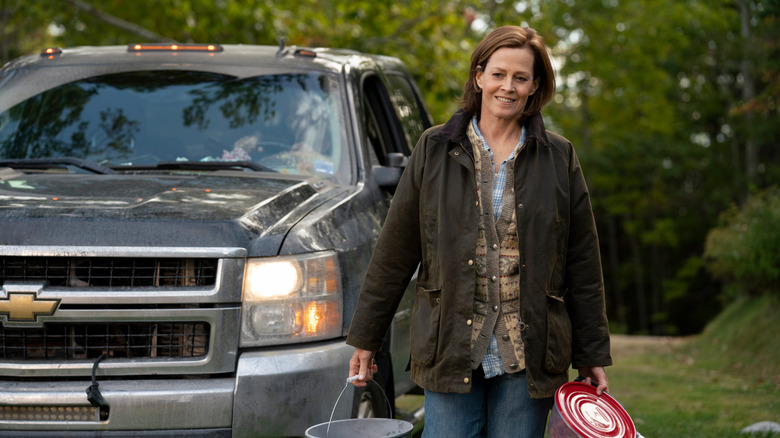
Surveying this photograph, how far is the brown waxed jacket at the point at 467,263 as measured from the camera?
2.97 meters

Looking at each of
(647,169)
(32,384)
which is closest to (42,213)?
(32,384)

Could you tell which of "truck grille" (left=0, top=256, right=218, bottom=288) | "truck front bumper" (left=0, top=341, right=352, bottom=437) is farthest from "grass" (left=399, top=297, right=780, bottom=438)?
"truck grille" (left=0, top=256, right=218, bottom=288)

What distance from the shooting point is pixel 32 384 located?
3.46 m

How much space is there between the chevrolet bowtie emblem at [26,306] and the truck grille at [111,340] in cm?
9

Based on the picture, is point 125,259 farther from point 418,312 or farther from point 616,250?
point 616,250

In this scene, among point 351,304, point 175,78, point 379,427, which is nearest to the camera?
point 379,427

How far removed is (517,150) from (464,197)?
0.75 feet

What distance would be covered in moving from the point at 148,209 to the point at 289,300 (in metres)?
0.60

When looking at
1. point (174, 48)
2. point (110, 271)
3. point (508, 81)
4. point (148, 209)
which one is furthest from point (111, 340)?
point (174, 48)

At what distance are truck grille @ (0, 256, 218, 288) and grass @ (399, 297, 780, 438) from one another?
2734 millimetres

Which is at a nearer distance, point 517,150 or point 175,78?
point 517,150

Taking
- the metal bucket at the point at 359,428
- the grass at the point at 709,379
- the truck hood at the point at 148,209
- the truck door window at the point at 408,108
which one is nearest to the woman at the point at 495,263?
the metal bucket at the point at 359,428

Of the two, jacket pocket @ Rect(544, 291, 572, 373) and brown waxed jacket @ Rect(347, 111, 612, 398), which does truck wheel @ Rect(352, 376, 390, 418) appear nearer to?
brown waxed jacket @ Rect(347, 111, 612, 398)

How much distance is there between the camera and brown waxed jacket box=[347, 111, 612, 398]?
2.97 m
